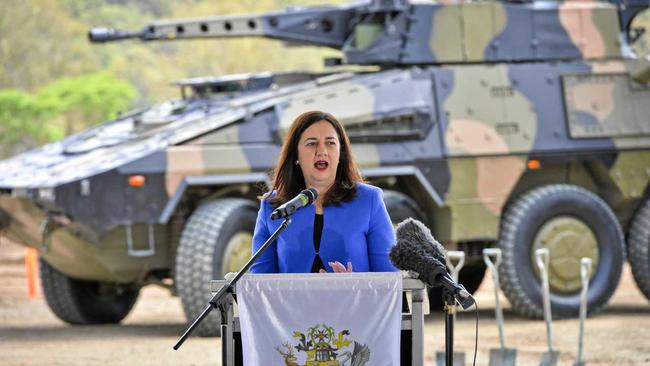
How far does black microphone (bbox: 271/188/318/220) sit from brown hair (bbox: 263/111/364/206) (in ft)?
1.34

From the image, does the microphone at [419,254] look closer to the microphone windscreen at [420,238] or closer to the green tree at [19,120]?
the microphone windscreen at [420,238]

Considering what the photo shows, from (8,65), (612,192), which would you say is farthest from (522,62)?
(8,65)

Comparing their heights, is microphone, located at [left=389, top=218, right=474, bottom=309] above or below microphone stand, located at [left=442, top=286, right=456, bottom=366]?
above

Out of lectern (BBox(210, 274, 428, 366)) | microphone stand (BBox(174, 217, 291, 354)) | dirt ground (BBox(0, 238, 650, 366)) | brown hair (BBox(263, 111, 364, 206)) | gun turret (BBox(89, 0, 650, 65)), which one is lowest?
dirt ground (BBox(0, 238, 650, 366))

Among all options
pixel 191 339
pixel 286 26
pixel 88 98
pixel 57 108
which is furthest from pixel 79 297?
pixel 88 98

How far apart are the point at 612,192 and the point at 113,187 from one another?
5.06 meters

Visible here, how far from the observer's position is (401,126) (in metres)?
15.3

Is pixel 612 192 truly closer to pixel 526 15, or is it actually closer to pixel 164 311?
pixel 526 15

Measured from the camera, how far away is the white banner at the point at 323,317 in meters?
6.43

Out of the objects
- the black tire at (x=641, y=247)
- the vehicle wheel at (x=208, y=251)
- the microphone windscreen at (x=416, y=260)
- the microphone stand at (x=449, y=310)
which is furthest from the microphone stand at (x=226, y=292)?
the black tire at (x=641, y=247)

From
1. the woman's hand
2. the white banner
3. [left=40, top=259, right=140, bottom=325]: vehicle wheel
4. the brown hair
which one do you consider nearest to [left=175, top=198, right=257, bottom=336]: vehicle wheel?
[left=40, top=259, right=140, bottom=325]: vehicle wheel

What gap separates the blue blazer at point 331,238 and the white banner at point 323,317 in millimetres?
423

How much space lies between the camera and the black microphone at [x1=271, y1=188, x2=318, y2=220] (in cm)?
625

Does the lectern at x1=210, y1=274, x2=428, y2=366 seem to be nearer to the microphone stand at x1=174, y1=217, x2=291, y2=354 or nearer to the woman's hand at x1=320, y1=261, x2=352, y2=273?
the microphone stand at x1=174, y1=217, x2=291, y2=354
